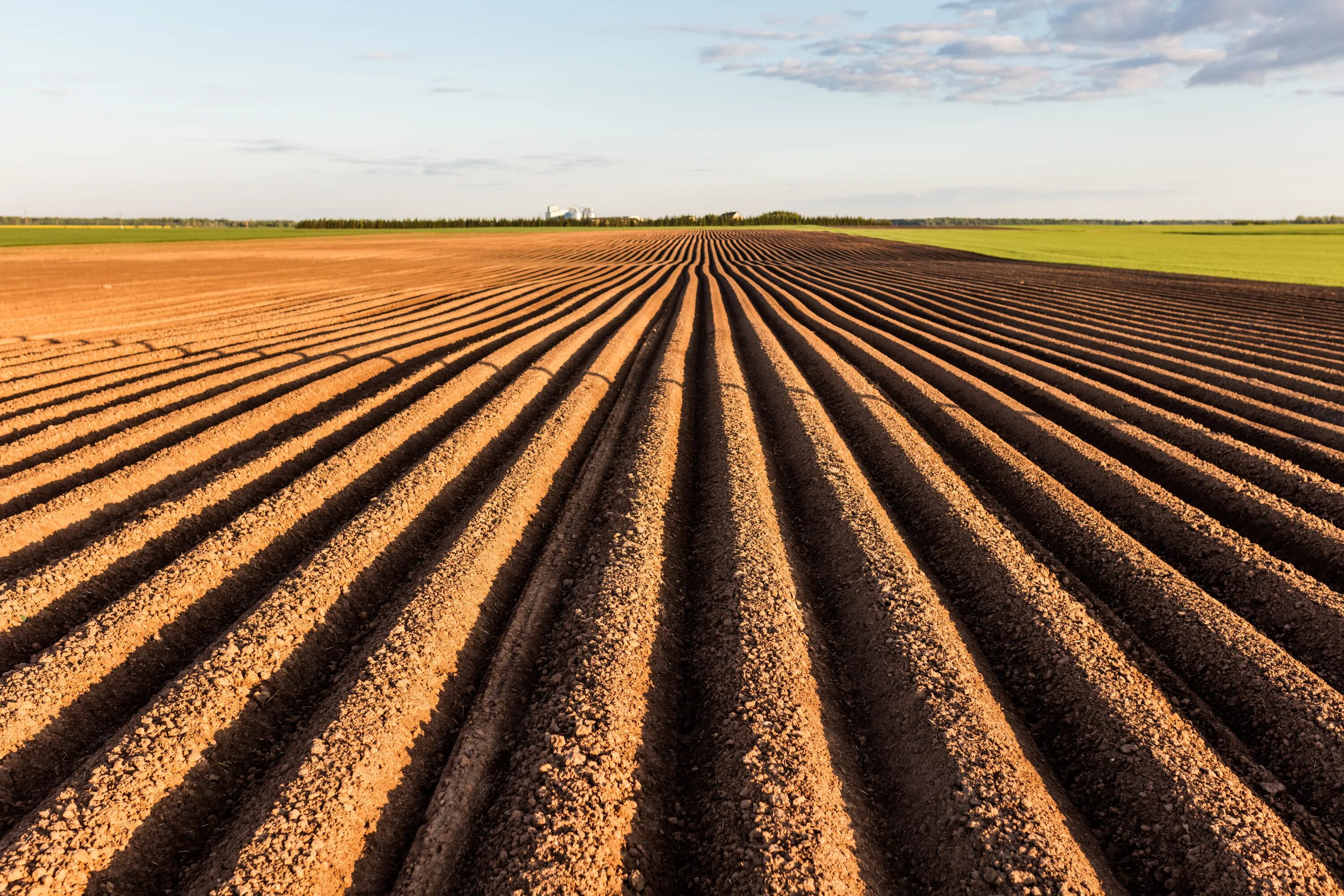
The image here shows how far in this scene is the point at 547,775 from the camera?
12.1 feet

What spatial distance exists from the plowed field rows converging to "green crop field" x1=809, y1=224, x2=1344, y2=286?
109 feet

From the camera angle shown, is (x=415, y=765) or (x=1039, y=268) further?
(x=1039, y=268)

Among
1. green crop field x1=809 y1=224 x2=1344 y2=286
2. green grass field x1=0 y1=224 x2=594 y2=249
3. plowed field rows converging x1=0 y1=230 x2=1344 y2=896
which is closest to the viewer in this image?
plowed field rows converging x1=0 y1=230 x2=1344 y2=896

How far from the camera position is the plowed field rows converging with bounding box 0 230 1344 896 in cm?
340

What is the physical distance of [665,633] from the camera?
5.12 metres

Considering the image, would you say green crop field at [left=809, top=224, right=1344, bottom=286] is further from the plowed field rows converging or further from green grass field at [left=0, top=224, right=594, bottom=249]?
green grass field at [left=0, top=224, right=594, bottom=249]

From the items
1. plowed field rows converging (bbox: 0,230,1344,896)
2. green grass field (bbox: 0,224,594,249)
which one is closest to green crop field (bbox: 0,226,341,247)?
green grass field (bbox: 0,224,594,249)

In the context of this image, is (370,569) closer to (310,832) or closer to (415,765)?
(415,765)

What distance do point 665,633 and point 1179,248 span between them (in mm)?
66771

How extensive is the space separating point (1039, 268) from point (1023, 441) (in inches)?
1320

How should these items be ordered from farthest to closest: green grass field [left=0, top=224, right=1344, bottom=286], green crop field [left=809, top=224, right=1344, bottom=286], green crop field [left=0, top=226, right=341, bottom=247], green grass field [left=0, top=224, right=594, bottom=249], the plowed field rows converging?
1. green grass field [left=0, top=224, right=594, bottom=249]
2. green crop field [left=0, top=226, right=341, bottom=247]
3. green grass field [left=0, top=224, right=1344, bottom=286]
4. green crop field [left=809, top=224, right=1344, bottom=286]
5. the plowed field rows converging

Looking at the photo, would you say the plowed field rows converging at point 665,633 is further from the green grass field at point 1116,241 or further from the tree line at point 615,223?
the tree line at point 615,223

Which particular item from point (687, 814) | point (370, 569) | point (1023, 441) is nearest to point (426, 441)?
point (370, 569)

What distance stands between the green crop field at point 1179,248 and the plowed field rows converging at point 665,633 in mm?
33142
